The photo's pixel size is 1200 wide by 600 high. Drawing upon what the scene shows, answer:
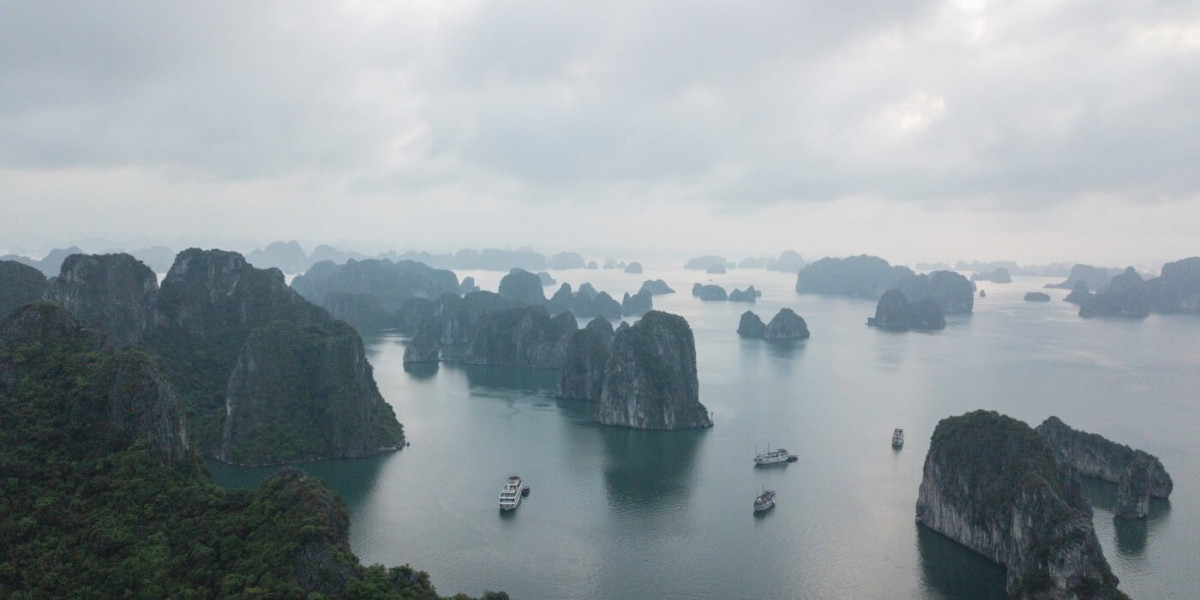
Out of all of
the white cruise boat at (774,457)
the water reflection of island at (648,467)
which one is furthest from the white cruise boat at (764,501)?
the white cruise boat at (774,457)

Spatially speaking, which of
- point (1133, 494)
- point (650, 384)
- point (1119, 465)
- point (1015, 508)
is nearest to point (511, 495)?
point (650, 384)

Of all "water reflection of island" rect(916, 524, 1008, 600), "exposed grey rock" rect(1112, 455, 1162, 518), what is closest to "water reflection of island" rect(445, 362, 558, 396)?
"water reflection of island" rect(916, 524, 1008, 600)

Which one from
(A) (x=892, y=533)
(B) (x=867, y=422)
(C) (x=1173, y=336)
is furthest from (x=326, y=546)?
(C) (x=1173, y=336)

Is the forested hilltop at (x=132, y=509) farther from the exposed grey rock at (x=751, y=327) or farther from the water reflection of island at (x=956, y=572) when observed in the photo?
the exposed grey rock at (x=751, y=327)

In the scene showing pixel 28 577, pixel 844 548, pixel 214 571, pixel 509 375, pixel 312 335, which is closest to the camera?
pixel 28 577

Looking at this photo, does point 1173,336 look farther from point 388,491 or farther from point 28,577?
point 28,577

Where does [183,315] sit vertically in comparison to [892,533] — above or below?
above

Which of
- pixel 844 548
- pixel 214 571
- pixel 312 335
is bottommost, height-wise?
pixel 844 548
